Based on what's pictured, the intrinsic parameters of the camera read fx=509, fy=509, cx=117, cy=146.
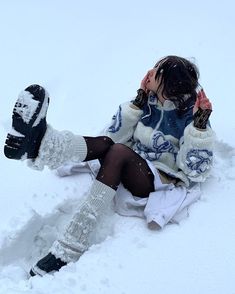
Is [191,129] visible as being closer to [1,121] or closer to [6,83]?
[1,121]

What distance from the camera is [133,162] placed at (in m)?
1.64

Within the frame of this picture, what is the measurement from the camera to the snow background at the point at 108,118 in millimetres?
1378

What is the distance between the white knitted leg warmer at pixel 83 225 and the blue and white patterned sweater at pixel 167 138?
0.26 metres

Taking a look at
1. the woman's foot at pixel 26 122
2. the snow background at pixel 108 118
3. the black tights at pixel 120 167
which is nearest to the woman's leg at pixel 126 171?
the black tights at pixel 120 167

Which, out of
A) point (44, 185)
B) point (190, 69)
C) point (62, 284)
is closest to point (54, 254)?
point (62, 284)

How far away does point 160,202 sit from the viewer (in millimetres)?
1633

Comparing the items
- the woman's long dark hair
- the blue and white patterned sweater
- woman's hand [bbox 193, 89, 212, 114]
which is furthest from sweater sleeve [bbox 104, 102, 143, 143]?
woman's hand [bbox 193, 89, 212, 114]

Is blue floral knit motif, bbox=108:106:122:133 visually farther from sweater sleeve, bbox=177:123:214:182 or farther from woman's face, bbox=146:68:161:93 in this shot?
sweater sleeve, bbox=177:123:214:182

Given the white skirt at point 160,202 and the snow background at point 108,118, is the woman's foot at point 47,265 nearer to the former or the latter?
the snow background at point 108,118

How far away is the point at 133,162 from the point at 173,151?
0.20m

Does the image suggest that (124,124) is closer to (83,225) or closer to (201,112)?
(201,112)

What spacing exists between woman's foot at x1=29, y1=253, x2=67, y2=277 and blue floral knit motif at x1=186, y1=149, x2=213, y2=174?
53 centimetres

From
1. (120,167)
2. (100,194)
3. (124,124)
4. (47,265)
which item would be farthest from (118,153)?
(47,265)

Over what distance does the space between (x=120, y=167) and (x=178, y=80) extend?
37 cm
